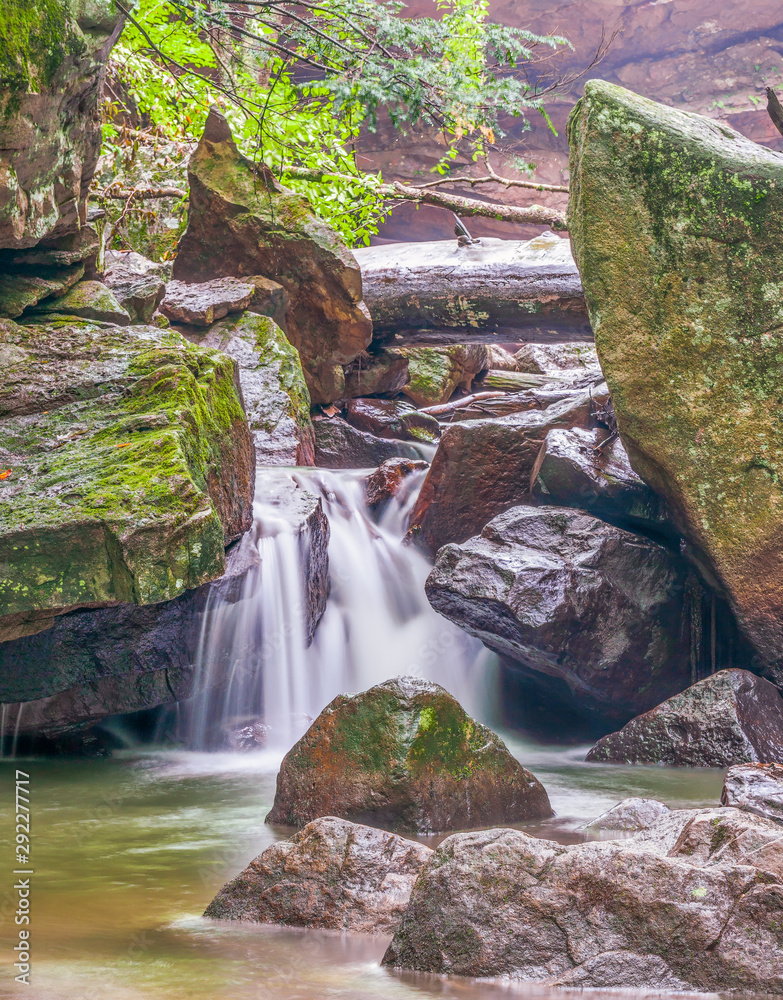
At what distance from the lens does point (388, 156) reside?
23.3 m

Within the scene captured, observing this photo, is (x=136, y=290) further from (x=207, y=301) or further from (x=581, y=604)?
(x=581, y=604)

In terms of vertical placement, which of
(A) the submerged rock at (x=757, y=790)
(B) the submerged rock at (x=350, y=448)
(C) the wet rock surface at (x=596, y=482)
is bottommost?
(A) the submerged rock at (x=757, y=790)

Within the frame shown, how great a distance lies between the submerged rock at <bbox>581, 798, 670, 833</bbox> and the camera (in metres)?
3.27

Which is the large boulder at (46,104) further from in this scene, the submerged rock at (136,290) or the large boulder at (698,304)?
the large boulder at (698,304)

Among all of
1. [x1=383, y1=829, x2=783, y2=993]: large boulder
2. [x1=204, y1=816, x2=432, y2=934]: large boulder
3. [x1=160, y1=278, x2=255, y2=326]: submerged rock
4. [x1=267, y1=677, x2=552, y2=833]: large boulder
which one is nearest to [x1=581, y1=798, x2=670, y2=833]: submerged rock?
[x1=267, y1=677, x2=552, y2=833]: large boulder

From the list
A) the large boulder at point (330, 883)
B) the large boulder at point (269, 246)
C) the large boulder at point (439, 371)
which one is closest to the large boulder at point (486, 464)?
the large boulder at point (269, 246)

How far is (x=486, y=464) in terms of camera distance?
6926mm

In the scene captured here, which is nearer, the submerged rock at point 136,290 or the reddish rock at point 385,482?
the submerged rock at point 136,290

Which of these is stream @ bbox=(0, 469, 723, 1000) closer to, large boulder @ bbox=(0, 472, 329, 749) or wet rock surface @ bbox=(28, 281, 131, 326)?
large boulder @ bbox=(0, 472, 329, 749)

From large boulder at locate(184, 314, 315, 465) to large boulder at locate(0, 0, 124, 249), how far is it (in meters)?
3.21

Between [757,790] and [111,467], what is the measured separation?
3.21 meters

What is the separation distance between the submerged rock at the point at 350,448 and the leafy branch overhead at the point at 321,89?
304cm

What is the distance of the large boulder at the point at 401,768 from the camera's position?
338 centimetres

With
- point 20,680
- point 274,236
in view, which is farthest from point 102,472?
point 274,236
